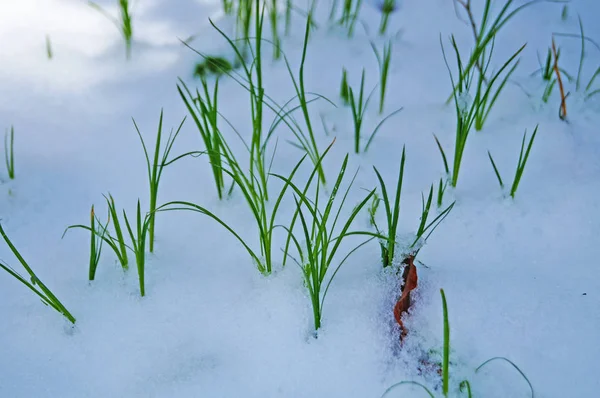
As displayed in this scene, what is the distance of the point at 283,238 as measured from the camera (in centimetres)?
120

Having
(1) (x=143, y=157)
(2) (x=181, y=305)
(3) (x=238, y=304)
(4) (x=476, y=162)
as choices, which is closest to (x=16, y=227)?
(1) (x=143, y=157)

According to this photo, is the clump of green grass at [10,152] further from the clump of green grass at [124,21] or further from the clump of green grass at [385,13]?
the clump of green grass at [385,13]

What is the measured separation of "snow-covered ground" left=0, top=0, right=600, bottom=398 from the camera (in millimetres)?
973

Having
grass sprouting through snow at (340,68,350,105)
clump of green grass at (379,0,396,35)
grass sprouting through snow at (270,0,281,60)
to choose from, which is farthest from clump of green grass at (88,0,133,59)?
clump of green grass at (379,0,396,35)

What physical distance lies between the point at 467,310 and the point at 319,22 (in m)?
1.21

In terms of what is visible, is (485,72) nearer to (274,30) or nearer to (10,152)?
(274,30)

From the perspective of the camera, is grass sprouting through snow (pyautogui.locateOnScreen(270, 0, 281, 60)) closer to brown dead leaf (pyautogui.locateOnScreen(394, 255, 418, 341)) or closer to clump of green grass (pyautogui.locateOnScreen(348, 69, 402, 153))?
clump of green grass (pyautogui.locateOnScreen(348, 69, 402, 153))

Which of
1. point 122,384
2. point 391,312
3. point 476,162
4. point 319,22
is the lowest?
point 122,384

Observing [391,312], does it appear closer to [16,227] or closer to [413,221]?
[413,221]

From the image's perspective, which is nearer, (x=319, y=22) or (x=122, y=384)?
(x=122, y=384)

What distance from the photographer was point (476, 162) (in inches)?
53.8

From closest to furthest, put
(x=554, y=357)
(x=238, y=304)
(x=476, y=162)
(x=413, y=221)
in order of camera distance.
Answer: (x=554, y=357), (x=238, y=304), (x=413, y=221), (x=476, y=162)

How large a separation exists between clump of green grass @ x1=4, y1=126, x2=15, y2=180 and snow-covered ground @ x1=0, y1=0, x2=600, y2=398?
2 centimetres

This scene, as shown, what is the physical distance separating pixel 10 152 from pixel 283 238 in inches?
31.2
